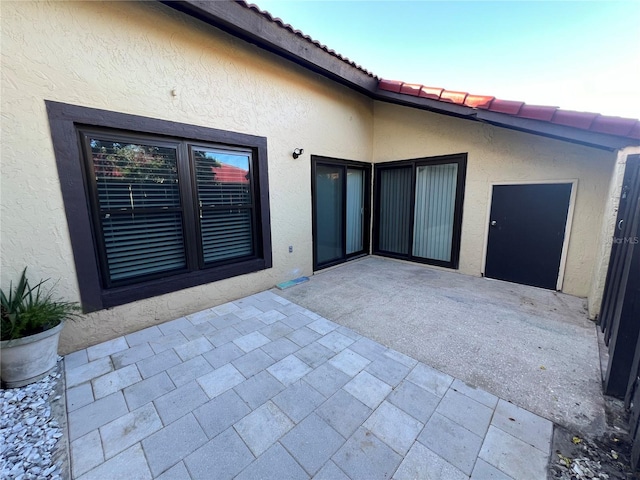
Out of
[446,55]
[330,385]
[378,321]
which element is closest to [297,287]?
[378,321]

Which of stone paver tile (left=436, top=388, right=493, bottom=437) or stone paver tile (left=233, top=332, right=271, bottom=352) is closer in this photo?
stone paver tile (left=436, top=388, right=493, bottom=437)

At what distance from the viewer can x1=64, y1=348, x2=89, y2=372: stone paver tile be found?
7.43 feet

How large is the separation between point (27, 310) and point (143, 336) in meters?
0.96

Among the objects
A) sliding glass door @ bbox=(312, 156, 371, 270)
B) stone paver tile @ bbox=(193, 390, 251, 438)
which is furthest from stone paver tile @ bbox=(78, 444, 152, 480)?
sliding glass door @ bbox=(312, 156, 371, 270)

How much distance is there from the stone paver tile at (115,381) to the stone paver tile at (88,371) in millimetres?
85

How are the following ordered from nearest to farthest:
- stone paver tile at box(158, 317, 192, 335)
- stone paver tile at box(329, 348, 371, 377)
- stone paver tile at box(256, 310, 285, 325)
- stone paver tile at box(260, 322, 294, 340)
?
stone paver tile at box(329, 348, 371, 377) → stone paver tile at box(260, 322, 294, 340) → stone paver tile at box(158, 317, 192, 335) → stone paver tile at box(256, 310, 285, 325)

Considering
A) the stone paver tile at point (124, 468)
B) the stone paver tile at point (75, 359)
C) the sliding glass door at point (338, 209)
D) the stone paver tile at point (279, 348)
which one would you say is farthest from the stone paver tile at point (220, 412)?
the sliding glass door at point (338, 209)

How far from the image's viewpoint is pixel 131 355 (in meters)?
2.41

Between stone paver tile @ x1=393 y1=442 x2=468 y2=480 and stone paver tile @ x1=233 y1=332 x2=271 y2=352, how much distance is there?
62.5 inches

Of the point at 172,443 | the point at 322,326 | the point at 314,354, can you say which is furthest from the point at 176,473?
the point at 322,326

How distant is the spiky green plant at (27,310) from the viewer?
198cm

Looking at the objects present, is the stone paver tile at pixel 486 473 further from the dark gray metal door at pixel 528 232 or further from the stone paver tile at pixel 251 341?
the dark gray metal door at pixel 528 232

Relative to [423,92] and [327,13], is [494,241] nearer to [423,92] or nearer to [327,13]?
[423,92]

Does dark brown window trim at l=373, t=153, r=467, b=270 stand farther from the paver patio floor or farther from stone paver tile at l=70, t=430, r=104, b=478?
stone paver tile at l=70, t=430, r=104, b=478
